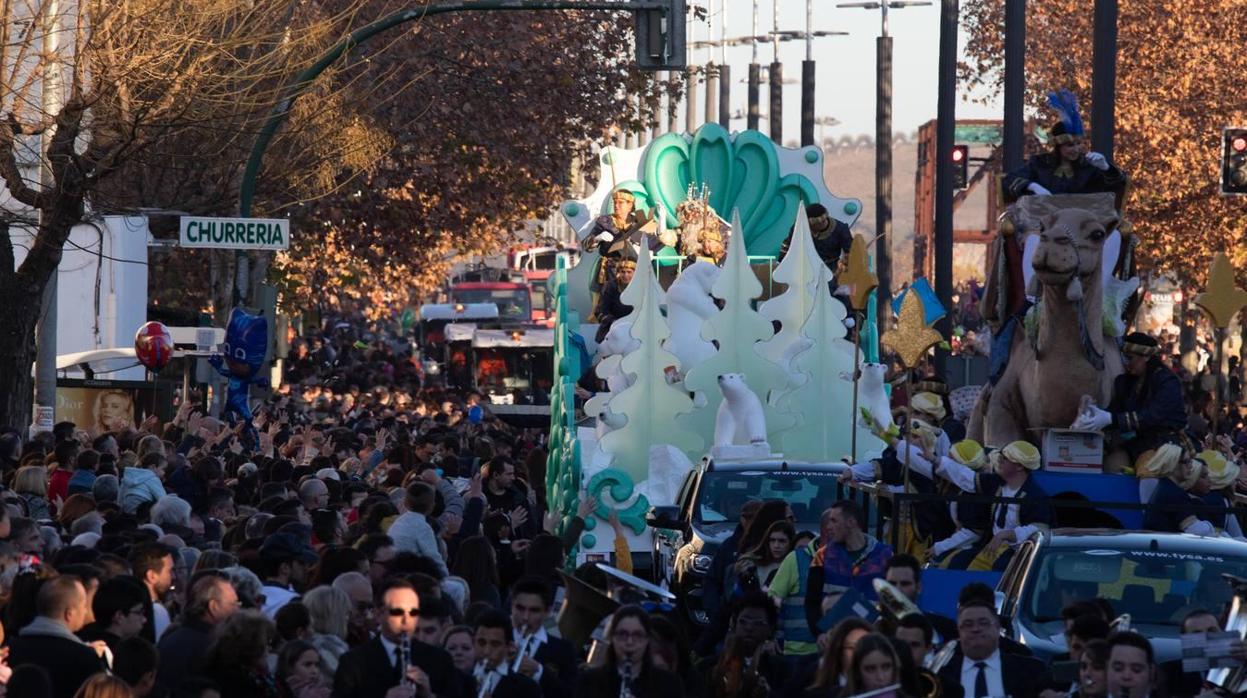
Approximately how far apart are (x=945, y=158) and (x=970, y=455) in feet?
65.3

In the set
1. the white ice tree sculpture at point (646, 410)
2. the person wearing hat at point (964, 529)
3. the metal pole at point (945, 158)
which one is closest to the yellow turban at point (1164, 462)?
the person wearing hat at point (964, 529)

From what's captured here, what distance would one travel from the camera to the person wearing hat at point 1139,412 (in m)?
16.3

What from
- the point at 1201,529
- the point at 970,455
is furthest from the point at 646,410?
the point at 1201,529

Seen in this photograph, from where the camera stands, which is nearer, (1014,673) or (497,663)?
(497,663)

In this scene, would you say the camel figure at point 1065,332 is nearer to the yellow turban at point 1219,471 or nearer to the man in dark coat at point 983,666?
the yellow turban at point 1219,471

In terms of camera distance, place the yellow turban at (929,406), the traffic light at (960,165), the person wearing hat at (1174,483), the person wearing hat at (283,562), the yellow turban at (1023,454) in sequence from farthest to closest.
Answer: the traffic light at (960,165)
the yellow turban at (929,406)
the yellow turban at (1023,454)
the person wearing hat at (1174,483)
the person wearing hat at (283,562)

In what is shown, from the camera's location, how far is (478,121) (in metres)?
40.2

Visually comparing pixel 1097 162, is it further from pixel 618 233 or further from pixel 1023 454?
pixel 618 233

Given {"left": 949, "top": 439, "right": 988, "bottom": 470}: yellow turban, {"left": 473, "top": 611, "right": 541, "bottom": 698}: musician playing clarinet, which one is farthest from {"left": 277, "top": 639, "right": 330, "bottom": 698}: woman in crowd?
{"left": 949, "top": 439, "right": 988, "bottom": 470}: yellow turban

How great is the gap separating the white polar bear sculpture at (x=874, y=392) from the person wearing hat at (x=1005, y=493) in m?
6.05

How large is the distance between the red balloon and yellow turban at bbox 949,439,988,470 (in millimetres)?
10879

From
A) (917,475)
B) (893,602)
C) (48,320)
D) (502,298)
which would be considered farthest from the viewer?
(502,298)

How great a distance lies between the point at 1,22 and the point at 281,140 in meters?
9.10

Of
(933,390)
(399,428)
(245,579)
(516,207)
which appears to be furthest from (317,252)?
(245,579)
